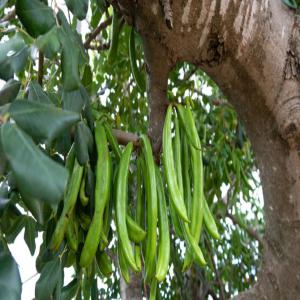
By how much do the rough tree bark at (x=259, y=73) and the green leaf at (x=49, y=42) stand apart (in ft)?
0.70

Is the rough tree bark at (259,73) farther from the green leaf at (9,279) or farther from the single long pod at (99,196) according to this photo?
the green leaf at (9,279)

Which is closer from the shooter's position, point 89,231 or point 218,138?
point 89,231

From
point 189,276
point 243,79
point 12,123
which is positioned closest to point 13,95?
point 12,123

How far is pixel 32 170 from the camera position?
0.48 metres

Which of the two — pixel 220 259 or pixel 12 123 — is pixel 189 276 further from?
pixel 12 123

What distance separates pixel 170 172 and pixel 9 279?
370 millimetres

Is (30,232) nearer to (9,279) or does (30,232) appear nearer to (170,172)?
(170,172)

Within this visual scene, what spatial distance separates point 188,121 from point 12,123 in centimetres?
44

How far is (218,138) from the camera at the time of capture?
6.70 ft

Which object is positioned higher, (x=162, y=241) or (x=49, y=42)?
(x=49, y=42)

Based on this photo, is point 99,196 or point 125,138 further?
point 125,138

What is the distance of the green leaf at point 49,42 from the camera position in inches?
26.6

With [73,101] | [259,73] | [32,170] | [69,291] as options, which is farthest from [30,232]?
[32,170]

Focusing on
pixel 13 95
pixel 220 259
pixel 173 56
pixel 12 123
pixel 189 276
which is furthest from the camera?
pixel 220 259
